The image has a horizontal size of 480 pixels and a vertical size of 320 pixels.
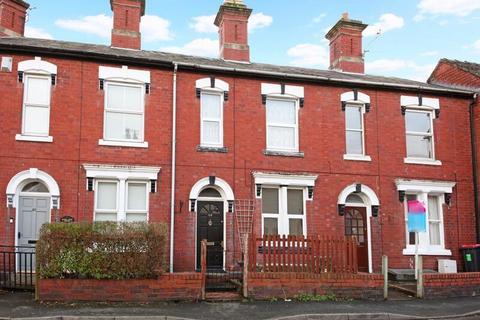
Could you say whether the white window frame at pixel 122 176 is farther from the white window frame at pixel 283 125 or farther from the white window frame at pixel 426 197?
the white window frame at pixel 426 197

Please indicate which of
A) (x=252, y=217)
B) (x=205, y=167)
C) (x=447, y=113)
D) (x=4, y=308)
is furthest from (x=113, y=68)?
(x=447, y=113)

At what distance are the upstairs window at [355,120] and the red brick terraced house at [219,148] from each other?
39mm

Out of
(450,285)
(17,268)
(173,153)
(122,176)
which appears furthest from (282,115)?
(17,268)

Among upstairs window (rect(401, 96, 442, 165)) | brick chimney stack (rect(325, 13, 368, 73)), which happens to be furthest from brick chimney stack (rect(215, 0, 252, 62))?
upstairs window (rect(401, 96, 442, 165))

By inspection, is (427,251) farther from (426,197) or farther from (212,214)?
(212,214)

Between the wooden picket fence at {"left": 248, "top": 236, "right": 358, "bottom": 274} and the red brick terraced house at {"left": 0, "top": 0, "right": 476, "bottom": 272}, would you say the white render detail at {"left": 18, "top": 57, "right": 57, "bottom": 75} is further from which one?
the wooden picket fence at {"left": 248, "top": 236, "right": 358, "bottom": 274}

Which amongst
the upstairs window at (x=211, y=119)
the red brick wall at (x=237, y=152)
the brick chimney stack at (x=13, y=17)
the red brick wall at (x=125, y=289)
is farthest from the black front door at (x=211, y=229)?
the brick chimney stack at (x=13, y=17)

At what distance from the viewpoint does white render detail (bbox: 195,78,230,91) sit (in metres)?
15.9

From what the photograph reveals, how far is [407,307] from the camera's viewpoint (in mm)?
11578

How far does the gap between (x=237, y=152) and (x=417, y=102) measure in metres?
6.54

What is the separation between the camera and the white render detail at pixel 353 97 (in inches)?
678

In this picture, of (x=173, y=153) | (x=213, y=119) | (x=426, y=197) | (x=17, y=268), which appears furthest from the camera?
(x=426, y=197)

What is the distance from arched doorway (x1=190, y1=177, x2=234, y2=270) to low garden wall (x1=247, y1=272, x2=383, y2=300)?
341 cm

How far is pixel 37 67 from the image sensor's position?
579 inches
